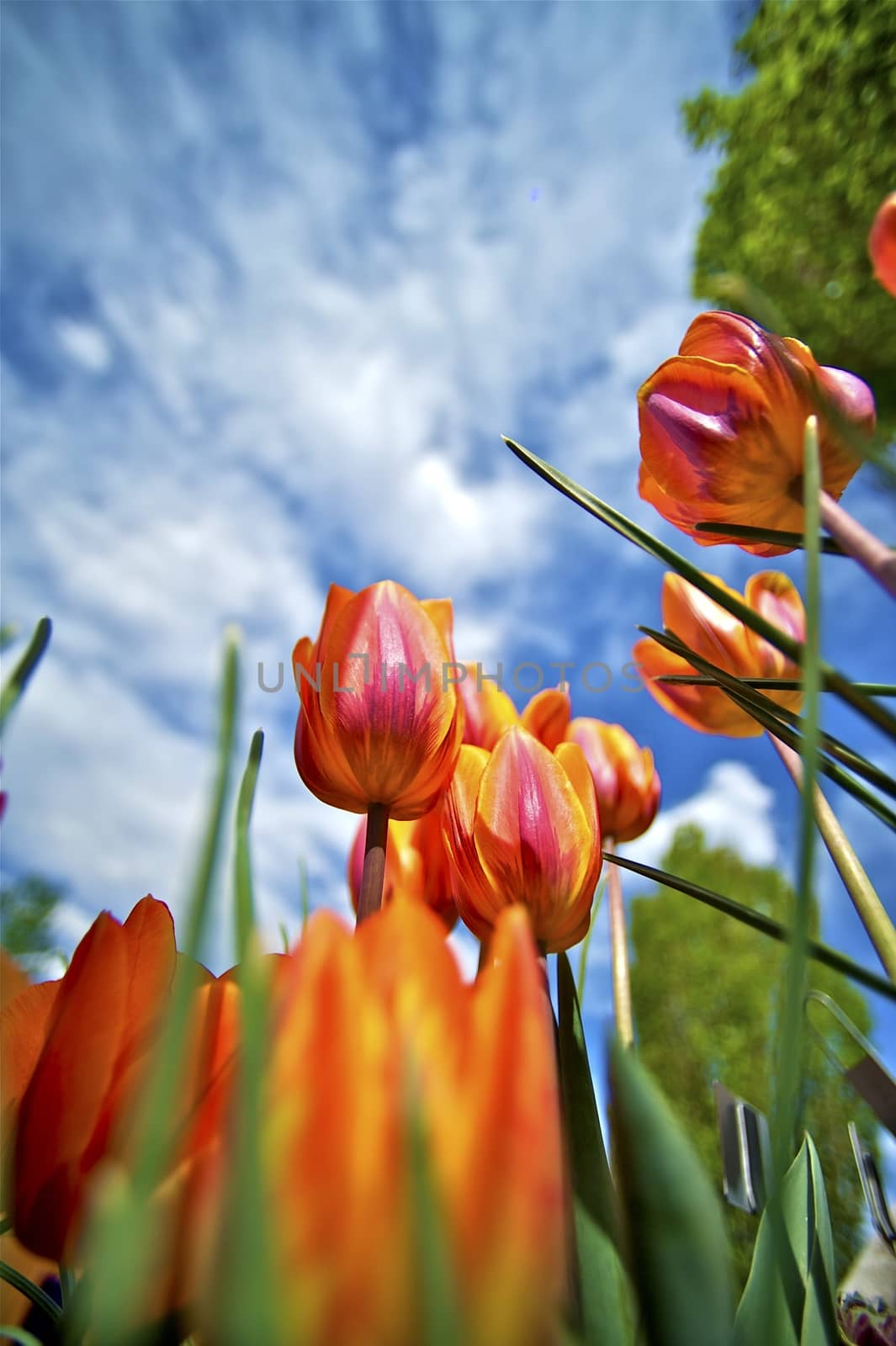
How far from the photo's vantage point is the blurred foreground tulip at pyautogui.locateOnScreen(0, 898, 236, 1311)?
0.15 meters

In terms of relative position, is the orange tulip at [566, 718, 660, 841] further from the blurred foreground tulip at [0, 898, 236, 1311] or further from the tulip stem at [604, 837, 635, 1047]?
the blurred foreground tulip at [0, 898, 236, 1311]

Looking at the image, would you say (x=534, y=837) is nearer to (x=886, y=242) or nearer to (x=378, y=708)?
(x=378, y=708)

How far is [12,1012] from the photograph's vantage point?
179 millimetres

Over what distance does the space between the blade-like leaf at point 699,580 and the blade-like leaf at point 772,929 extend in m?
0.05

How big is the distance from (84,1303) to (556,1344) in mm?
78

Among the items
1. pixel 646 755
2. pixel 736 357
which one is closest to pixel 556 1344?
pixel 736 357

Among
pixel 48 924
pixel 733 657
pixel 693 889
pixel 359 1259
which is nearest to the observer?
pixel 359 1259

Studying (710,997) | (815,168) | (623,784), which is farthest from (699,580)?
(710,997)

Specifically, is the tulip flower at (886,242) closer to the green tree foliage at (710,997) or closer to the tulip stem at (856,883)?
the tulip stem at (856,883)

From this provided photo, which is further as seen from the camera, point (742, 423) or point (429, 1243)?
point (742, 423)

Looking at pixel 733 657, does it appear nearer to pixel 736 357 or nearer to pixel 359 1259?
pixel 736 357

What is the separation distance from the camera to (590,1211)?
0.56 ft

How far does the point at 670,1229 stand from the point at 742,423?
0.68 ft

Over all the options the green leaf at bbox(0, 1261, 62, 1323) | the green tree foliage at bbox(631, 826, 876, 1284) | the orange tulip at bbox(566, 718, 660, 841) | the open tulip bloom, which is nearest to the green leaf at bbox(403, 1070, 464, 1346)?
the open tulip bloom
